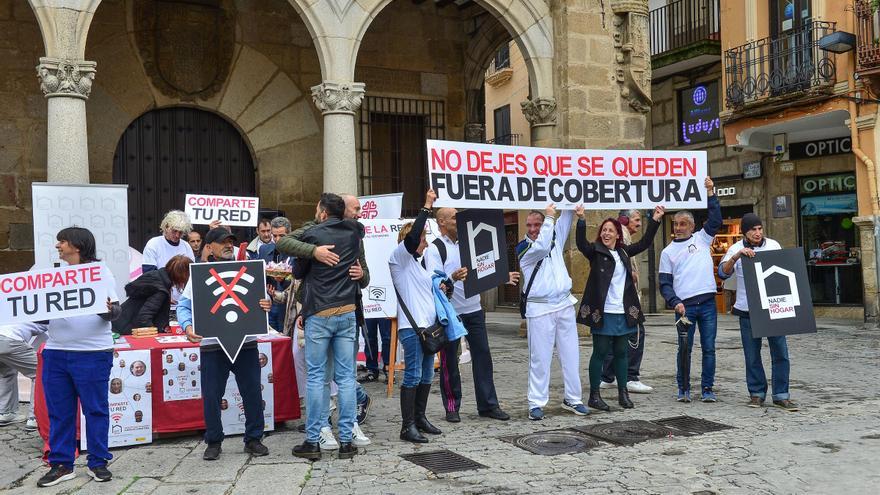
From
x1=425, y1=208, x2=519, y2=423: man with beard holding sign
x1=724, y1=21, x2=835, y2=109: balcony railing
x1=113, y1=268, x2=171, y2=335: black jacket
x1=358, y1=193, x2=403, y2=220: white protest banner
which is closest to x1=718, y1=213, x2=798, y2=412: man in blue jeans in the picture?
x1=425, y1=208, x2=519, y2=423: man with beard holding sign

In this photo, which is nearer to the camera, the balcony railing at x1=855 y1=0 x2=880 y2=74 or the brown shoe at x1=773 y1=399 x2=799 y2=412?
the brown shoe at x1=773 y1=399 x2=799 y2=412

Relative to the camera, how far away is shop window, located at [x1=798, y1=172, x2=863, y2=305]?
61.7ft

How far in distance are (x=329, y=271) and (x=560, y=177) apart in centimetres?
274

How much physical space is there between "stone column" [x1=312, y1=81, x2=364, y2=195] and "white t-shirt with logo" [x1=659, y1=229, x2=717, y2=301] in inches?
204

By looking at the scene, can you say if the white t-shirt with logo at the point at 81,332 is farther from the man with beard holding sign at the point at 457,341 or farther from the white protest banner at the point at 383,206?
the white protest banner at the point at 383,206

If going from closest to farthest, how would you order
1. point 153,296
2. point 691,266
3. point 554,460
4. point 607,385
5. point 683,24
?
1. point 554,460
2. point 153,296
3. point 691,266
4. point 607,385
5. point 683,24

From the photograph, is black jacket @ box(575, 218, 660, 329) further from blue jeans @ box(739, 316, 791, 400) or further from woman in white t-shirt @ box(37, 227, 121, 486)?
woman in white t-shirt @ box(37, 227, 121, 486)

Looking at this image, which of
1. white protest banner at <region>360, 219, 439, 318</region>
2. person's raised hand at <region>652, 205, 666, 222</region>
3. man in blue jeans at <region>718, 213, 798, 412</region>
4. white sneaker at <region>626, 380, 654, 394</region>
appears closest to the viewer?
man in blue jeans at <region>718, 213, 798, 412</region>

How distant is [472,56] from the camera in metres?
16.6

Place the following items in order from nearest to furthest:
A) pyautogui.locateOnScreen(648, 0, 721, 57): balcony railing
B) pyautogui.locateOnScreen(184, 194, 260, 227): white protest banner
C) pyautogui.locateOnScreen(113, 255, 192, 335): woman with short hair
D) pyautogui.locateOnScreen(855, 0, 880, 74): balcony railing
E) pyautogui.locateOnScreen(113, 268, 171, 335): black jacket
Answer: pyautogui.locateOnScreen(113, 255, 192, 335): woman with short hair < pyautogui.locateOnScreen(113, 268, 171, 335): black jacket < pyautogui.locateOnScreen(184, 194, 260, 227): white protest banner < pyautogui.locateOnScreen(855, 0, 880, 74): balcony railing < pyautogui.locateOnScreen(648, 0, 721, 57): balcony railing

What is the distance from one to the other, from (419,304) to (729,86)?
15.5 metres

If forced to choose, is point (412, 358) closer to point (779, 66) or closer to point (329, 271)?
point (329, 271)

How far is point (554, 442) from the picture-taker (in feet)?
20.9

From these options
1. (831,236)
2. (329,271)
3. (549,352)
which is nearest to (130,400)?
(329,271)
